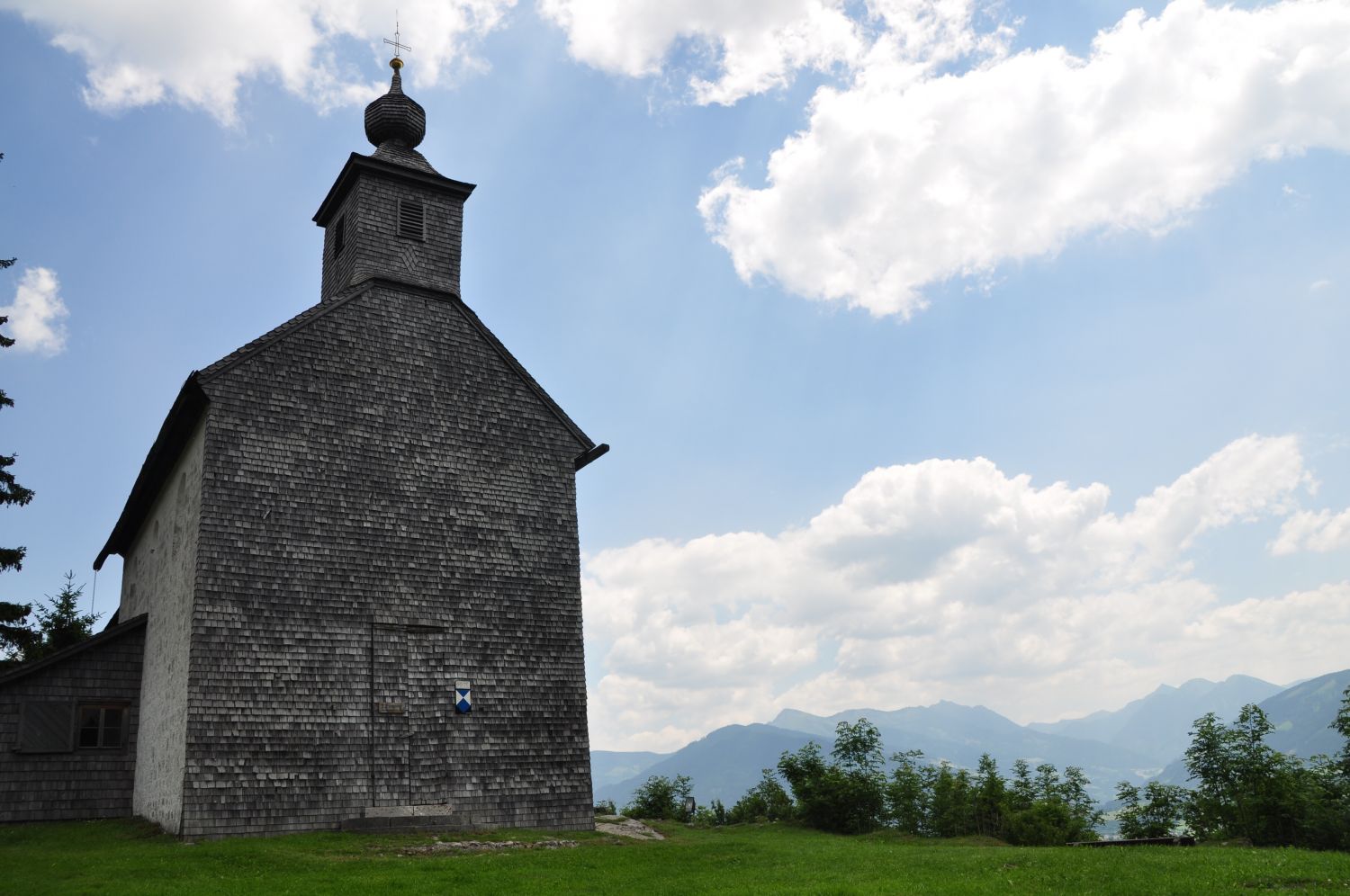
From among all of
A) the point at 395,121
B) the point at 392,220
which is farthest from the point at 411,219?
the point at 395,121

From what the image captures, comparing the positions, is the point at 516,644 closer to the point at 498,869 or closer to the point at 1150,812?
the point at 498,869

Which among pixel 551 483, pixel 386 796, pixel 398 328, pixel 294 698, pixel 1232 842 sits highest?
pixel 398 328

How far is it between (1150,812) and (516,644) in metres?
13.4

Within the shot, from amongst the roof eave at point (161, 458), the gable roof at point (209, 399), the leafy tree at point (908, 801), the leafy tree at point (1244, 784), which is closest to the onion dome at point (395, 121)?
the gable roof at point (209, 399)

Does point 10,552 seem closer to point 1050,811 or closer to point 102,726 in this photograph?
point 102,726

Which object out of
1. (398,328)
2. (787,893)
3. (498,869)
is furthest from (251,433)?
(787,893)

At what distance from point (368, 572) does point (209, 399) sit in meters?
4.53

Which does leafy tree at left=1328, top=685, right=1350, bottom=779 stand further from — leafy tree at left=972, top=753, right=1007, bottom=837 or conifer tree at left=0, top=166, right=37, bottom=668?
conifer tree at left=0, top=166, right=37, bottom=668

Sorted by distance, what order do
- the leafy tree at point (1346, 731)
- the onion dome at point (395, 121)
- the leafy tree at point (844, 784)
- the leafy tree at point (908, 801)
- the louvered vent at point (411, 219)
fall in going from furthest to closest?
1. the onion dome at point (395, 121)
2. the louvered vent at point (411, 219)
3. the leafy tree at point (844, 784)
4. the leafy tree at point (908, 801)
5. the leafy tree at point (1346, 731)

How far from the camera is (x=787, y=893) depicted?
1232cm

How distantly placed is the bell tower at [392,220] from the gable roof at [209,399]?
0.56 m

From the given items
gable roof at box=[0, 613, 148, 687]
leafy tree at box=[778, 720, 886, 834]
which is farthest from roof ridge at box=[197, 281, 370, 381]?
leafy tree at box=[778, 720, 886, 834]

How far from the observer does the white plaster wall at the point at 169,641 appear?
18250 millimetres

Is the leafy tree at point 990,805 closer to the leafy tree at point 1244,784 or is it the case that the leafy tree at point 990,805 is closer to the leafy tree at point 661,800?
the leafy tree at point 1244,784
